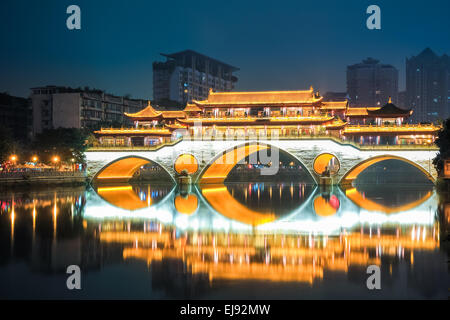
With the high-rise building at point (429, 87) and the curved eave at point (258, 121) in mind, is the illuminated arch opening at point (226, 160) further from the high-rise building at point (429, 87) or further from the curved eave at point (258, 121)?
the high-rise building at point (429, 87)

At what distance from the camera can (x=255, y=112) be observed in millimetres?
44062

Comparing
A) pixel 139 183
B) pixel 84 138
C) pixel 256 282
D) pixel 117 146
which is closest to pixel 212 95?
pixel 117 146

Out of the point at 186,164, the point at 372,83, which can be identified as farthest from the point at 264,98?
the point at 372,83

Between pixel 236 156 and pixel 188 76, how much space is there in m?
65.3

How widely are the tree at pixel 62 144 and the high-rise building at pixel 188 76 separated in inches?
1857

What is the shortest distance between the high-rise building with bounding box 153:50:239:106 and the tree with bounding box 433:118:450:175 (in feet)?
231

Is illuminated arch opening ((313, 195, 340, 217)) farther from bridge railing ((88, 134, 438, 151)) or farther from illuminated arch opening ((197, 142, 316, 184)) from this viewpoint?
illuminated arch opening ((197, 142, 316, 184))

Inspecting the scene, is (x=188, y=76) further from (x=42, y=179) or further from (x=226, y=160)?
(x=42, y=179)

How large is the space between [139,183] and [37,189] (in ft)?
47.6

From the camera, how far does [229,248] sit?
1408 centimetres

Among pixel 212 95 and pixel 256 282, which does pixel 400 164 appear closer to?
pixel 212 95

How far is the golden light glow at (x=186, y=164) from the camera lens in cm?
4398

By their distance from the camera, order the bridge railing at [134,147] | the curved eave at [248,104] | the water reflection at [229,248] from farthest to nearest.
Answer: the bridge railing at [134,147], the curved eave at [248,104], the water reflection at [229,248]

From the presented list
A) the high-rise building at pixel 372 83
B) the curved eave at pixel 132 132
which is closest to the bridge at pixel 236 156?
the curved eave at pixel 132 132
